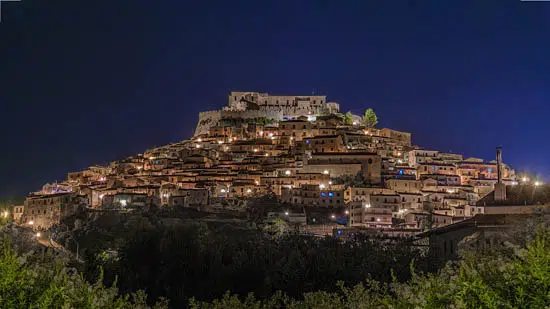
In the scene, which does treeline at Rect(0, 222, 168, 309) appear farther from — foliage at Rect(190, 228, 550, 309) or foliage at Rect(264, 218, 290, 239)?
foliage at Rect(264, 218, 290, 239)

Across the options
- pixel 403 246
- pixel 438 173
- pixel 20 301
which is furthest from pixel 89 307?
pixel 438 173

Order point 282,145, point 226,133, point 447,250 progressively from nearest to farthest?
Answer: 1. point 447,250
2. point 282,145
3. point 226,133

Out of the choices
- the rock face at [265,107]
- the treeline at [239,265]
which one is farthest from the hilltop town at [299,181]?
the rock face at [265,107]

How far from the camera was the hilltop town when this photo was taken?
4262cm

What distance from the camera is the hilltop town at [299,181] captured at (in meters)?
42.6

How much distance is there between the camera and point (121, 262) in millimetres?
29406

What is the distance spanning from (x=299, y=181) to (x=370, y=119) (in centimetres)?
3149

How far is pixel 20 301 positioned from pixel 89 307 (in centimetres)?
107

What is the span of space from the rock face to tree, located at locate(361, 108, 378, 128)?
180 inches

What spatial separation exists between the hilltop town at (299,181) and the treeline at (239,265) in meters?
6.10

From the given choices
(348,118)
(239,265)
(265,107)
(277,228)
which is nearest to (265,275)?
(239,265)

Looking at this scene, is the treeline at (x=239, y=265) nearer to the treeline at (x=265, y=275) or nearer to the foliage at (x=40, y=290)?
the treeline at (x=265, y=275)

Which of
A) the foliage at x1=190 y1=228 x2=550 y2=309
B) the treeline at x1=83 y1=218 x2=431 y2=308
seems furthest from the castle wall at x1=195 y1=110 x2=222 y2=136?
the foliage at x1=190 y1=228 x2=550 y2=309

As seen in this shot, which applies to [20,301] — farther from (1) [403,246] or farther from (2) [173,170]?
(2) [173,170]
